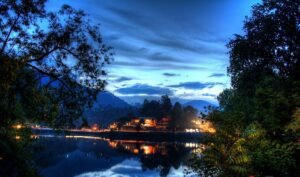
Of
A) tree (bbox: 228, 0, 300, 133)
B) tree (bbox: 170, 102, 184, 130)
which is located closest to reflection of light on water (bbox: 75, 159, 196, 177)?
tree (bbox: 228, 0, 300, 133)

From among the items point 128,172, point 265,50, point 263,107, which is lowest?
point 128,172

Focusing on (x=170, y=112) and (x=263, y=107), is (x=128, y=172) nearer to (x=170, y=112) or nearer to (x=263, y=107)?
(x=263, y=107)

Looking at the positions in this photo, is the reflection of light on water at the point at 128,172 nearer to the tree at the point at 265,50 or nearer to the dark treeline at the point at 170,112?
the tree at the point at 265,50

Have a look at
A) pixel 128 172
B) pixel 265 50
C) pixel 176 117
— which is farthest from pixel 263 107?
pixel 176 117

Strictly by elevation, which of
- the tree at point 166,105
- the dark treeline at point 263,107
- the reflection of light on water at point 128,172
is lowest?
the reflection of light on water at point 128,172

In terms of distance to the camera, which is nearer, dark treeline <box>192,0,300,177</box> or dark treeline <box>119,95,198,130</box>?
dark treeline <box>192,0,300,177</box>

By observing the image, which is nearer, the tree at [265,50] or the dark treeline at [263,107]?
the dark treeline at [263,107]

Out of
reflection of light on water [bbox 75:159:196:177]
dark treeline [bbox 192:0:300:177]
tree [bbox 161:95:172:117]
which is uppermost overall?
tree [bbox 161:95:172:117]

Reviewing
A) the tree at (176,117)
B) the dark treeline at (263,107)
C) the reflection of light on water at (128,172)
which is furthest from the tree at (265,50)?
the tree at (176,117)

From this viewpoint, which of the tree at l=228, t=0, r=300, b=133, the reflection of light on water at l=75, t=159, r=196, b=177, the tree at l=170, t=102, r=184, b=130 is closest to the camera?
the tree at l=228, t=0, r=300, b=133

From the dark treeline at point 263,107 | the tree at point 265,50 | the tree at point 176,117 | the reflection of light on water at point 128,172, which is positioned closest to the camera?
the dark treeline at point 263,107

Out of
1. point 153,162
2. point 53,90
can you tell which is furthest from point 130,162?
point 53,90

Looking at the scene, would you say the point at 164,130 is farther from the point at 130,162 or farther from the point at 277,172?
the point at 277,172

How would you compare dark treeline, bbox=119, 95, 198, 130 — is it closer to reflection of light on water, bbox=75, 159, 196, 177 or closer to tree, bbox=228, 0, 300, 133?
reflection of light on water, bbox=75, 159, 196, 177
